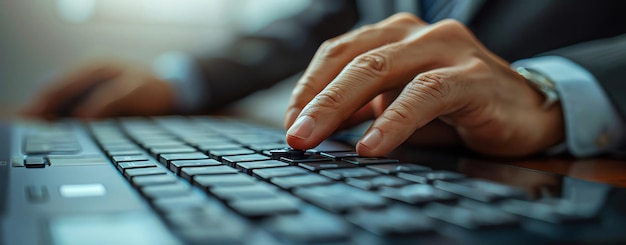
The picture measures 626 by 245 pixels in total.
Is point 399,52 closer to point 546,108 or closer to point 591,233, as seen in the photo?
point 546,108

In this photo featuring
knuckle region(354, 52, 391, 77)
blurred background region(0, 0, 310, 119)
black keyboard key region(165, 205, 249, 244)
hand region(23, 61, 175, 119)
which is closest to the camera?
black keyboard key region(165, 205, 249, 244)

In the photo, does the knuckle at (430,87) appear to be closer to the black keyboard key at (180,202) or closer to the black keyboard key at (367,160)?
the black keyboard key at (367,160)

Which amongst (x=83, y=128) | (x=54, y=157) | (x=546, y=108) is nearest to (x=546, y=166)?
(x=546, y=108)

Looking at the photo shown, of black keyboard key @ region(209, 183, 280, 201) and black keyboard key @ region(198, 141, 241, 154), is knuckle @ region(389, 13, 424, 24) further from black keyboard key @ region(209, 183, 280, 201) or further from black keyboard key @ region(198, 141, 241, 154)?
black keyboard key @ region(209, 183, 280, 201)

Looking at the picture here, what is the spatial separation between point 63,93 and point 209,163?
745 millimetres

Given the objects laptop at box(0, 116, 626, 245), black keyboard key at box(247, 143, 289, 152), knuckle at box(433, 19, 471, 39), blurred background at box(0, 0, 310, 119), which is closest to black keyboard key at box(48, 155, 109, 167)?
laptop at box(0, 116, 626, 245)

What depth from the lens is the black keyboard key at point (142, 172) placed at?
0.32 metres

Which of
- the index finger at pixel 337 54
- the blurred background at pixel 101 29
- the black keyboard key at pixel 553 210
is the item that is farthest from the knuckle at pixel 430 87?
the blurred background at pixel 101 29

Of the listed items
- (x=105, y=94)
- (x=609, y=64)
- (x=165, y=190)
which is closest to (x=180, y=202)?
(x=165, y=190)

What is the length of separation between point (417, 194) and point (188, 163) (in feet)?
0.51

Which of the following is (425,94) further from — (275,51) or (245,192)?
(275,51)

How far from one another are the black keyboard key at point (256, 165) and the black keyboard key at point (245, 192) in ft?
0.20

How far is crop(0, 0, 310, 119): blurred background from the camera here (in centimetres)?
175

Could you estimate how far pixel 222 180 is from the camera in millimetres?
296
